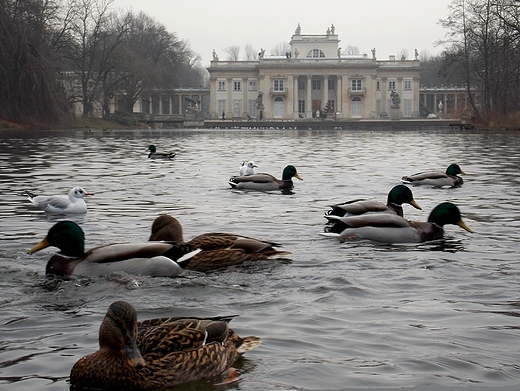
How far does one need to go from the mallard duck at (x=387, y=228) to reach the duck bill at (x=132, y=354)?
548cm

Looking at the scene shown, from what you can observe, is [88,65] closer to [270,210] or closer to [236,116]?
[236,116]

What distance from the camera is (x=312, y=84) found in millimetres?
119000

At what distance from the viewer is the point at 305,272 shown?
308 inches

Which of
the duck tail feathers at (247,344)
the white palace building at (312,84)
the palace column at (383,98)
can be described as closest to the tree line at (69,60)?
the white palace building at (312,84)

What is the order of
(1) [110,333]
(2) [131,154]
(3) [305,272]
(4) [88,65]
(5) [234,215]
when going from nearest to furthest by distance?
(1) [110,333] < (3) [305,272] < (5) [234,215] < (2) [131,154] < (4) [88,65]

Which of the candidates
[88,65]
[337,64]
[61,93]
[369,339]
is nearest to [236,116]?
[337,64]

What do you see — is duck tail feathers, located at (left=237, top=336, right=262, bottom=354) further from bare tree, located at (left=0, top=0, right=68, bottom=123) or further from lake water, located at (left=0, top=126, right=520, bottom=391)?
bare tree, located at (left=0, top=0, right=68, bottom=123)

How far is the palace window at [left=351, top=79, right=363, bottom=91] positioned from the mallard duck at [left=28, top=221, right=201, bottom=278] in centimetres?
11097

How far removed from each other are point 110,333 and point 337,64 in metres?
113

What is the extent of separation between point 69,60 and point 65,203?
212 ft

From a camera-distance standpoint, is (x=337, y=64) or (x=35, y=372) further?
(x=337, y=64)

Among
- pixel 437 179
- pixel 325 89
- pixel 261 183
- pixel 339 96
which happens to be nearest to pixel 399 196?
pixel 261 183

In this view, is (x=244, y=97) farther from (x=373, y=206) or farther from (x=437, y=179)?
(x=373, y=206)

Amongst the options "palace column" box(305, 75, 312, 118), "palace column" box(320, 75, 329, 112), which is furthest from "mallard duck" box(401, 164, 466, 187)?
"palace column" box(320, 75, 329, 112)
